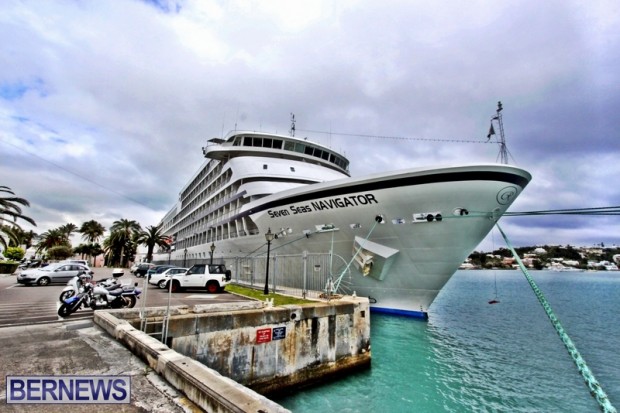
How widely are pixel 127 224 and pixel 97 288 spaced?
6332 centimetres

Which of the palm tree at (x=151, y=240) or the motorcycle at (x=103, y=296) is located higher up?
the palm tree at (x=151, y=240)

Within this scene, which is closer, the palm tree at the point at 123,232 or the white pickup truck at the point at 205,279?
the white pickup truck at the point at 205,279

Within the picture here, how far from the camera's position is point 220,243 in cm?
2720

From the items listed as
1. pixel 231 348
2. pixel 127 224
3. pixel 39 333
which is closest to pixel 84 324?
pixel 39 333

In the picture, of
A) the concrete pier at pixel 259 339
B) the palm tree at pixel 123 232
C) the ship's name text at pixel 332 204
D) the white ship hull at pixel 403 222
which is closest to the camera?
the concrete pier at pixel 259 339

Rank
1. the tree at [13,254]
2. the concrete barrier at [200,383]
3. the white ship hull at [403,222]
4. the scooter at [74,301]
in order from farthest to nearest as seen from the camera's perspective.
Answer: the tree at [13,254] → the white ship hull at [403,222] → the scooter at [74,301] → the concrete barrier at [200,383]

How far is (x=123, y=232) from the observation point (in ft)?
210

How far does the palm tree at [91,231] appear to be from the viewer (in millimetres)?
72562

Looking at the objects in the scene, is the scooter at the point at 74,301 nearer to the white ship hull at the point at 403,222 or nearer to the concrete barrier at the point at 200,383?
the concrete barrier at the point at 200,383

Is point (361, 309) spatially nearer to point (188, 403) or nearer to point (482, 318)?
point (188, 403)

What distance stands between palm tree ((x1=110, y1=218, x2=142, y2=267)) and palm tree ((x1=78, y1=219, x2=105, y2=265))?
9.30m

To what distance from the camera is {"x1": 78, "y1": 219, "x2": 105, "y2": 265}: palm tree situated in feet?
238

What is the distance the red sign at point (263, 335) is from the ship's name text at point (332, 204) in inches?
289

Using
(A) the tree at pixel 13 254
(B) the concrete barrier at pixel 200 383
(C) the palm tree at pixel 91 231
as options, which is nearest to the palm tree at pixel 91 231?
(C) the palm tree at pixel 91 231
